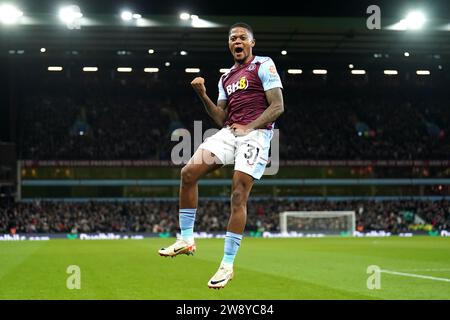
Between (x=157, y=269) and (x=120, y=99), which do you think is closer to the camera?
(x=157, y=269)

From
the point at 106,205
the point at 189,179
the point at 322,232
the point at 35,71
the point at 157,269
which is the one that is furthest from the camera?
the point at 35,71

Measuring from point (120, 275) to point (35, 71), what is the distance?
154 ft

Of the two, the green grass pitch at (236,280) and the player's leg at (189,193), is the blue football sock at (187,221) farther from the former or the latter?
the green grass pitch at (236,280)

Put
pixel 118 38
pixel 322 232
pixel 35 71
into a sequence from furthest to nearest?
pixel 35 71, pixel 322 232, pixel 118 38

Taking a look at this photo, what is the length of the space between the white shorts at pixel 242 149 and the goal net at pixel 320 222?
44.0 meters

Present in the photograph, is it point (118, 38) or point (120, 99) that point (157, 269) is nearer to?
point (118, 38)

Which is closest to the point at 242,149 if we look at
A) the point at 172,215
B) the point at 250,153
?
the point at 250,153

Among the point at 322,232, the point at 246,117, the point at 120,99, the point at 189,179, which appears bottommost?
the point at 322,232

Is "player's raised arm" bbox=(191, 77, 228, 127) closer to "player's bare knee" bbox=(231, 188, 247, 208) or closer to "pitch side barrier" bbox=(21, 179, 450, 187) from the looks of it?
"player's bare knee" bbox=(231, 188, 247, 208)

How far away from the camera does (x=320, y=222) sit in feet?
171

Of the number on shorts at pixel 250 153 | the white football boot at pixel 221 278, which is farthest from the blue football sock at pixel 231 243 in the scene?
the number on shorts at pixel 250 153

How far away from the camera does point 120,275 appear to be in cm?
1555

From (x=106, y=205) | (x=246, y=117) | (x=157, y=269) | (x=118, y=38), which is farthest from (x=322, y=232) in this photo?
(x=246, y=117)

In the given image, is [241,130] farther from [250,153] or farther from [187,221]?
[187,221]
